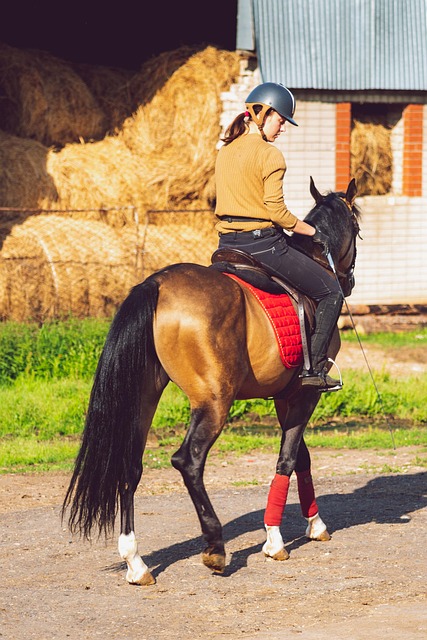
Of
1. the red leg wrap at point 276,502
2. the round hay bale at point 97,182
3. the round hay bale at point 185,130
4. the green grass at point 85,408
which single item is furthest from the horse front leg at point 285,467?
the round hay bale at point 185,130

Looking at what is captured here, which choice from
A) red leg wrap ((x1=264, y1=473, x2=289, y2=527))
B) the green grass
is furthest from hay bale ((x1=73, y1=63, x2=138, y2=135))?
red leg wrap ((x1=264, y1=473, x2=289, y2=527))

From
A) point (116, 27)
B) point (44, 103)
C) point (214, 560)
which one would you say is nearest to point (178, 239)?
point (44, 103)

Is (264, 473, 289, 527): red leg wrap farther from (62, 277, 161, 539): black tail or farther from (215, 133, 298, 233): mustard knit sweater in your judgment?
(215, 133, 298, 233): mustard knit sweater

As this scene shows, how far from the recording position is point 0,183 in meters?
16.5

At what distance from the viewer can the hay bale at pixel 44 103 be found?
17.6 metres

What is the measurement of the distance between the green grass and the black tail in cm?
340

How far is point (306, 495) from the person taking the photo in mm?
7754

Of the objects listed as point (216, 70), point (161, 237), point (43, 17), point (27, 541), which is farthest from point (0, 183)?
point (27, 541)

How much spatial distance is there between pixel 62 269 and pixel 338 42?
217 inches

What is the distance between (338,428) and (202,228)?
6.22 m

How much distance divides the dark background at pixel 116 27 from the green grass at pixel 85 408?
7.49m

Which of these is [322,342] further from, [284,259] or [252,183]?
[252,183]

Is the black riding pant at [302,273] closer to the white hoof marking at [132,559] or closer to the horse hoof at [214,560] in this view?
the horse hoof at [214,560]

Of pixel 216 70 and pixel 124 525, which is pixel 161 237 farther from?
pixel 124 525
